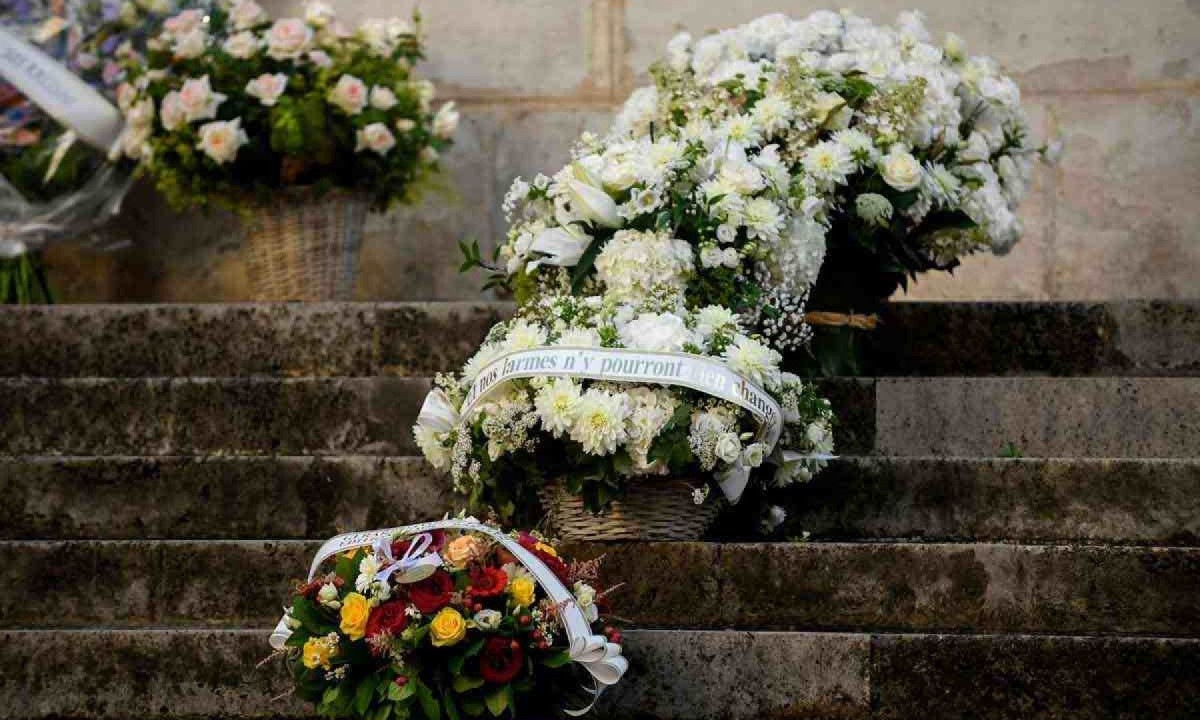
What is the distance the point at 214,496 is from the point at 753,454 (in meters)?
1.38

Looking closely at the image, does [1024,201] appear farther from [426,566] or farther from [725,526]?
[426,566]

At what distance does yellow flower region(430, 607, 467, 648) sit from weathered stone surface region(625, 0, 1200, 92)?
170 inches

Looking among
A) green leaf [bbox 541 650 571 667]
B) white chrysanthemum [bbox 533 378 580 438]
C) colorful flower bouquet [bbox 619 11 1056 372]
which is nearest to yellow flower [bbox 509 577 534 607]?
green leaf [bbox 541 650 571 667]

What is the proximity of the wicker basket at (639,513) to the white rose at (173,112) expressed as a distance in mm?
2641

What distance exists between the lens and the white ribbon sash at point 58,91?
639cm

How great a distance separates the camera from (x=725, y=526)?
4.38m

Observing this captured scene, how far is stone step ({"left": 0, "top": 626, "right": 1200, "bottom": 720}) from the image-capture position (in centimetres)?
367

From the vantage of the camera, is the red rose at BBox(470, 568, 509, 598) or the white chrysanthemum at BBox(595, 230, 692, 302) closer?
the red rose at BBox(470, 568, 509, 598)

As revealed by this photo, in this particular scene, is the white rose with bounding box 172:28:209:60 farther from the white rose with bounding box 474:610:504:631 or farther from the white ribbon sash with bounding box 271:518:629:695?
the white rose with bounding box 474:610:504:631

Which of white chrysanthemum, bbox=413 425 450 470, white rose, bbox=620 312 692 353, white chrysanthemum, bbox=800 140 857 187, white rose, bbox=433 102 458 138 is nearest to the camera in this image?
white rose, bbox=620 312 692 353

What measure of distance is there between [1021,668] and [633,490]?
900mm

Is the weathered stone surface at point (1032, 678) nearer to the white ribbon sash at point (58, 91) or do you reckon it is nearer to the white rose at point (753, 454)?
the white rose at point (753, 454)

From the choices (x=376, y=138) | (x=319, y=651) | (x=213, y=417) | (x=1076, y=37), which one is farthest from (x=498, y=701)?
(x=1076, y=37)

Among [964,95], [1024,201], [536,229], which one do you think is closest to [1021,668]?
[536,229]
